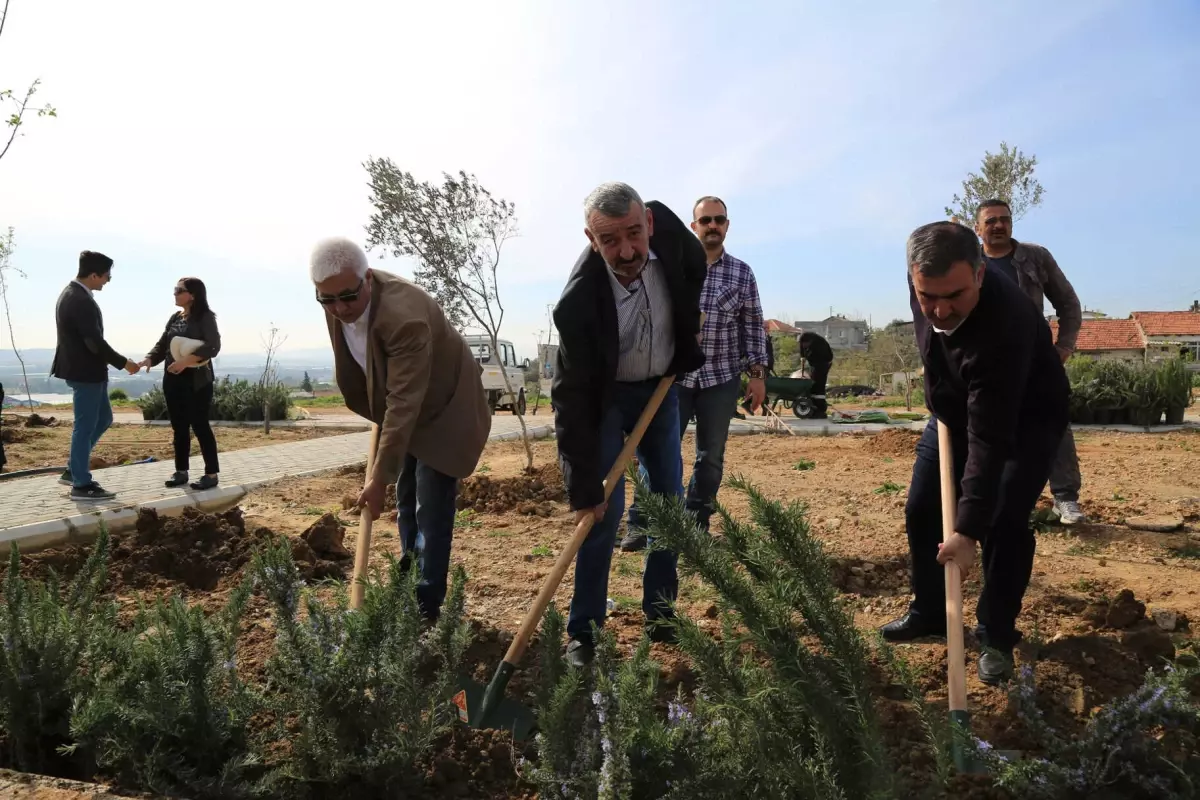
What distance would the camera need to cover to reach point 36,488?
6516 millimetres

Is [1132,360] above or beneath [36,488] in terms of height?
above

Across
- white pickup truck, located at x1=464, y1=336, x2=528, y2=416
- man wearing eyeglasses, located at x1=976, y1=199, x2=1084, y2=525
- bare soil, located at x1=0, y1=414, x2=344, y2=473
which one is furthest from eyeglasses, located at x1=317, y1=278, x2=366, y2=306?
white pickup truck, located at x1=464, y1=336, x2=528, y2=416

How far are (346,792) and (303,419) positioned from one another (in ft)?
49.8

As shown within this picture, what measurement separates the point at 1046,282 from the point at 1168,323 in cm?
5544

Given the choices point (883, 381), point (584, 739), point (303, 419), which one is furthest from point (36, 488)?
point (883, 381)

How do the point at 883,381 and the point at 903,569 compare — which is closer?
the point at 903,569

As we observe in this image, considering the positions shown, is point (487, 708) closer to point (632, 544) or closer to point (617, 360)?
point (617, 360)

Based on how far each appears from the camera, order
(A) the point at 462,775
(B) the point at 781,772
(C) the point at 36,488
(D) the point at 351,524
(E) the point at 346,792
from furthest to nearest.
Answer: (C) the point at 36,488, (D) the point at 351,524, (A) the point at 462,775, (E) the point at 346,792, (B) the point at 781,772

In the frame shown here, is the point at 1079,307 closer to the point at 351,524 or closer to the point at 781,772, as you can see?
the point at 781,772

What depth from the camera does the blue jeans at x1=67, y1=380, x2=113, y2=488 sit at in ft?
19.5

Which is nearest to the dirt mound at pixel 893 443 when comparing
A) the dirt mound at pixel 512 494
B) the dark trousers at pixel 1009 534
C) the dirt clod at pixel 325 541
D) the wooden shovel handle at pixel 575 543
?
the dirt mound at pixel 512 494

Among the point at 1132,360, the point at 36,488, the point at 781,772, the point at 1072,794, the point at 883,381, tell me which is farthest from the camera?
the point at 883,381

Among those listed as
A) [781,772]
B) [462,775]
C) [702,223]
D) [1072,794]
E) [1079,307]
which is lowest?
[462,775]

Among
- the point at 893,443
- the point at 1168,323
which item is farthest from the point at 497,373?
the point at 1168,323
